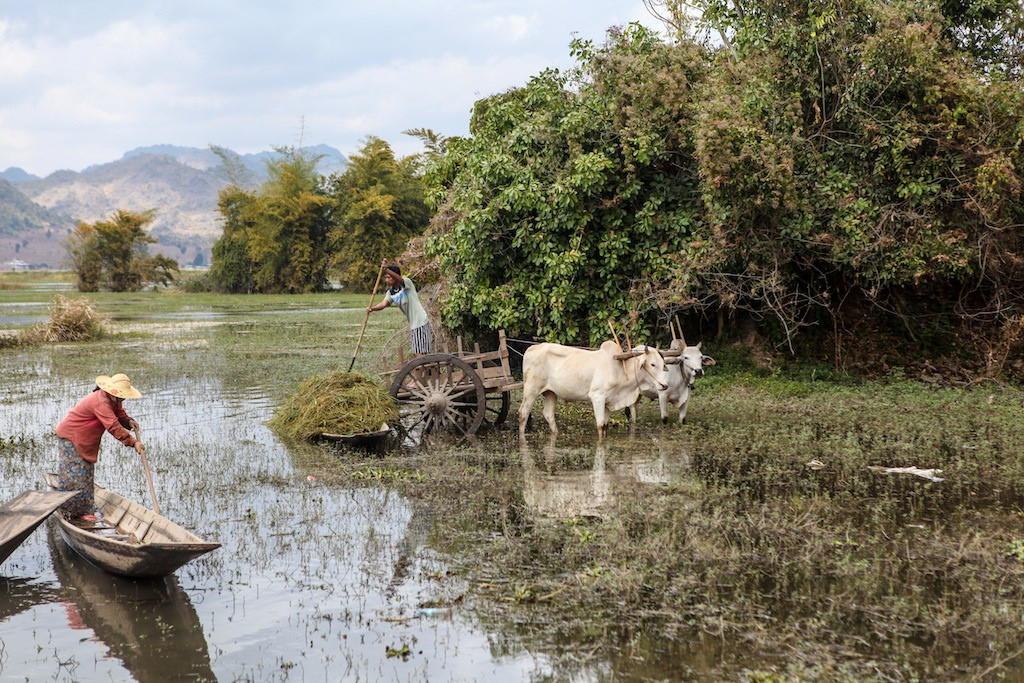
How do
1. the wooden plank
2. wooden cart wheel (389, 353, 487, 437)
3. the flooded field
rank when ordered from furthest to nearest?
the wooden plank
wooden cart wheel (389, 353, 487, 437)
the flooded field

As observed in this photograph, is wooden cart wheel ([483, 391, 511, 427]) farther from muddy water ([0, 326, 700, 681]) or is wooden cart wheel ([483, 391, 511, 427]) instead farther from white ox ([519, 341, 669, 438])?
muddy water ([0, 326, 700, 681])

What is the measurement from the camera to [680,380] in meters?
12.3

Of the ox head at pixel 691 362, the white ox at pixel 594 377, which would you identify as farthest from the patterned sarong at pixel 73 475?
the ox head at pixel 691 362

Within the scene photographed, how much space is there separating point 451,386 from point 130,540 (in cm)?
549

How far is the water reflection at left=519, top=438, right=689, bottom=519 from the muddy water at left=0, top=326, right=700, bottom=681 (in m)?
0.03

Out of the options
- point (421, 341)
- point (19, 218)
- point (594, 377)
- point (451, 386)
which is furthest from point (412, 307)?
point (19, 218)

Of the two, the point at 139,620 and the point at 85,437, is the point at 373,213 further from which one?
the point at 139,620

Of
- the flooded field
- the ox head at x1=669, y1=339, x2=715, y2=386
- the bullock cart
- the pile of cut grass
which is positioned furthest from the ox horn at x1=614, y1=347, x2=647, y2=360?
the pile of cut grass

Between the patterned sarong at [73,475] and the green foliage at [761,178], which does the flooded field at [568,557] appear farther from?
the green foliage at [761,178]

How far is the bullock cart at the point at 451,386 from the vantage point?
1208 cm

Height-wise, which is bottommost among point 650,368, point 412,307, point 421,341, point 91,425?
point 91,425

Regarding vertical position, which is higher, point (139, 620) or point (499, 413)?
point (499, 413)

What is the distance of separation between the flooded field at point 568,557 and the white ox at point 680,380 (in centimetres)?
36

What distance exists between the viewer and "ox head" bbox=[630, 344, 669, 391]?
1167cm
